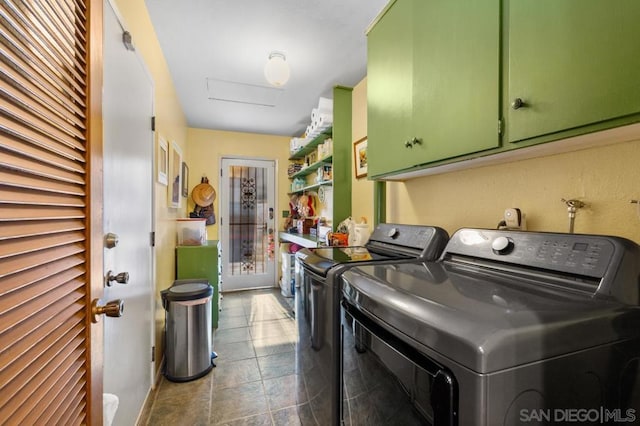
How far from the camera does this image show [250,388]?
204 centimetres

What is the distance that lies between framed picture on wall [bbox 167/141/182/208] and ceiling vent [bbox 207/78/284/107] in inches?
27.6

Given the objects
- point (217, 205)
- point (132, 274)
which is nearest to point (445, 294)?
point (132, 274)

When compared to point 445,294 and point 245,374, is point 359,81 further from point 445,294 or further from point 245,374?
point 245,374

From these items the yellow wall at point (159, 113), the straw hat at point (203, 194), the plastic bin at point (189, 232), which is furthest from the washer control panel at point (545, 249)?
the straw hat at point (203, 194)

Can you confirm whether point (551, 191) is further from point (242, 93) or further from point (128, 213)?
point (242, 93)

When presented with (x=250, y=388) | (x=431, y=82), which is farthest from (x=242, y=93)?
(x=250, y=388)

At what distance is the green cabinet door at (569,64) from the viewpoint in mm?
656

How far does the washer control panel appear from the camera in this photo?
736 millimetres

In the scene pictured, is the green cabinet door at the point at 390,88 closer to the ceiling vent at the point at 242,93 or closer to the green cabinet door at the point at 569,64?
the green cabinet door at the point at 569,64

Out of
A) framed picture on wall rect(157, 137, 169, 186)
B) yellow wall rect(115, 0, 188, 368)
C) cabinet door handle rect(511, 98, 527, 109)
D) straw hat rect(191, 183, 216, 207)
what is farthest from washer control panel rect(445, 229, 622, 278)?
straw hat rect(191, 183, 216, 207)

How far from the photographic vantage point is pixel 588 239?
2.57ft

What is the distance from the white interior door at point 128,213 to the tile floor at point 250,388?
Result: 0.82 feet

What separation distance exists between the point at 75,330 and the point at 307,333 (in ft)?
3.19

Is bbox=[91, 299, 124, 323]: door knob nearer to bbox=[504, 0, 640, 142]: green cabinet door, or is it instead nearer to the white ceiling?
bbox=[504, 0, 640, 142]: green cabinet door
